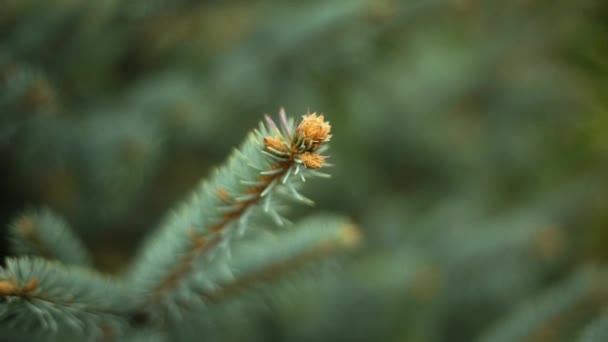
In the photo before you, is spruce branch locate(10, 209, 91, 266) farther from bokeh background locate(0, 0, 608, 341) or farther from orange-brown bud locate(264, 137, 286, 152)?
orange-brown bud locate(264, 137, 286, 152)

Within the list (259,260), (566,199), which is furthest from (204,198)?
(566,199)

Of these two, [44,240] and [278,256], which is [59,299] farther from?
[278,256]

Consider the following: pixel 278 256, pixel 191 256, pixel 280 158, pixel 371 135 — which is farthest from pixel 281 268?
pixel 371 135

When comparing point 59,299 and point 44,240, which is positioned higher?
point 44,240

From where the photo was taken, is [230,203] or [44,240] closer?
[230,203]

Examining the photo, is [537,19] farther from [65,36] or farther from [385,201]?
[65,36]

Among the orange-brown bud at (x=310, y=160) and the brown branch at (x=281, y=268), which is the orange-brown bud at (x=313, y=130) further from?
the brown branch at (x=281, y=268)

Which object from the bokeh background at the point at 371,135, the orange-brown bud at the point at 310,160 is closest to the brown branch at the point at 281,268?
the bokeh background at the point at 371,135
